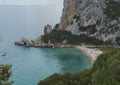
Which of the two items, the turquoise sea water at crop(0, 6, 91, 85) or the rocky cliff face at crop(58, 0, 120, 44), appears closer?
the turquoise sea water at crop(0, 6, 91, 85)

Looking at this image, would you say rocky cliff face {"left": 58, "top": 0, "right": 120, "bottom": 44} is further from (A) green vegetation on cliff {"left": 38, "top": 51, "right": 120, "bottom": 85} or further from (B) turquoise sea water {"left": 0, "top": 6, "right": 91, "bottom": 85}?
(A) green vegetation on cliff {"left": 38, "top": 51, "right": 120, "bottom": 85}

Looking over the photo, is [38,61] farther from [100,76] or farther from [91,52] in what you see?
[100,76]

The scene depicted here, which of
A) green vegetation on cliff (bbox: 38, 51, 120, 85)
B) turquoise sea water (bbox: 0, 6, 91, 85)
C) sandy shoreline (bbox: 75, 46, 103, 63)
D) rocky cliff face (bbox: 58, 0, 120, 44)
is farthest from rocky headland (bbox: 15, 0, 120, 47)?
green vegetation on cliff (bbox: 38, 51, 120, 85)

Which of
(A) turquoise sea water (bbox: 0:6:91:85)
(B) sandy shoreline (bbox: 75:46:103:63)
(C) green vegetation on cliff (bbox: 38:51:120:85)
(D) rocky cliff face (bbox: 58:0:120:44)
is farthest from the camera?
(D) rocky cliff face (bbox: 58:0:120:44)

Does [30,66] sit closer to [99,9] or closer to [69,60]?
[69,60]

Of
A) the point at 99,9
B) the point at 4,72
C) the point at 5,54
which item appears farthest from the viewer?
the point at 99,9

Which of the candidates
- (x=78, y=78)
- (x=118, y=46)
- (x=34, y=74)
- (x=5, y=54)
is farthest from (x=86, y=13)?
(x=78, y=78)
